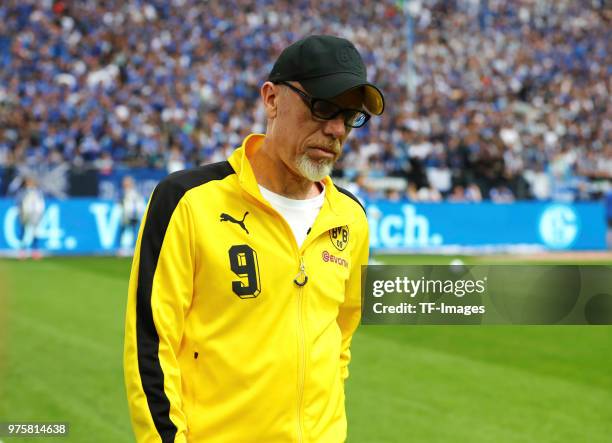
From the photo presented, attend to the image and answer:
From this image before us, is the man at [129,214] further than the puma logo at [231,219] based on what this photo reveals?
Yes

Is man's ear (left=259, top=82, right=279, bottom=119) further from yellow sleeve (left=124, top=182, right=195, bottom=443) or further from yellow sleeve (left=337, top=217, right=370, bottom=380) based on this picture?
yellow sleeve (left=337, top=217, right=370, bottom=380)

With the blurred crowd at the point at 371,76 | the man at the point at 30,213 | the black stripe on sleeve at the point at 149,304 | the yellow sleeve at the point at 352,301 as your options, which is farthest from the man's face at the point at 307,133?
the blurred crowd at the point at 371,76

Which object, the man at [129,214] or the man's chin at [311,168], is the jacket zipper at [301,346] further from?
the man at [129,214]

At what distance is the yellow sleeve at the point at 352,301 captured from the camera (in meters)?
3.09

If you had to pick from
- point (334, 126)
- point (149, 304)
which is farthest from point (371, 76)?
point (149, 304)

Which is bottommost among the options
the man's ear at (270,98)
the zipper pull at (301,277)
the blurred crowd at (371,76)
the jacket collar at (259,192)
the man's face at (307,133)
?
the zipper pull at (301,277)

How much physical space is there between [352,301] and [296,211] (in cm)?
49

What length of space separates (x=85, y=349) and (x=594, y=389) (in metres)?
4.97

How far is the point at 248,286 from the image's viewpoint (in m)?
2.64

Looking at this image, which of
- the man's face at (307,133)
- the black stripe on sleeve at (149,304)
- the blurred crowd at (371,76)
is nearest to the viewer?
→ the black stripe on sleeve at (149,304)

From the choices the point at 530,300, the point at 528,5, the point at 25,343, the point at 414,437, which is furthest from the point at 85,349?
the point at 528,5

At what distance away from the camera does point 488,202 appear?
23766mm

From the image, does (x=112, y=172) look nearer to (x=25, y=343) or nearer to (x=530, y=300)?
(x=25, y=343)

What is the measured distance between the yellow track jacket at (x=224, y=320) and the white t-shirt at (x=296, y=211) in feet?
0.15
